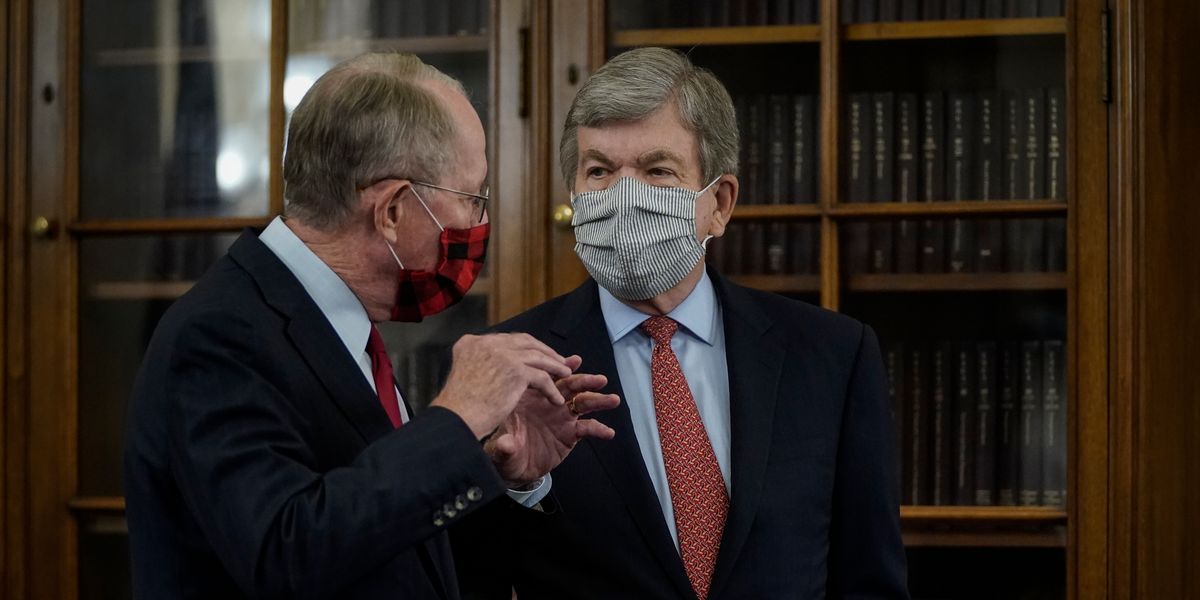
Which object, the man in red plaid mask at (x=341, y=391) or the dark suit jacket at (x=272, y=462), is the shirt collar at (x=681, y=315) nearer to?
the man in red plaid mask at (x=341, y=391)

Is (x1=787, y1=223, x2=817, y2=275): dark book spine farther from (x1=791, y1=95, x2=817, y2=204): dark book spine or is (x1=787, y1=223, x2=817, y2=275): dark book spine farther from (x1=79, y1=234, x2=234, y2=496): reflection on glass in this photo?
(x1=79, y1=234, x2=234, y2=496): reflection on glass

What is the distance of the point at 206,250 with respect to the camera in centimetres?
284

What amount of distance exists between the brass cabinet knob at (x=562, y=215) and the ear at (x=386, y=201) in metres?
1.17

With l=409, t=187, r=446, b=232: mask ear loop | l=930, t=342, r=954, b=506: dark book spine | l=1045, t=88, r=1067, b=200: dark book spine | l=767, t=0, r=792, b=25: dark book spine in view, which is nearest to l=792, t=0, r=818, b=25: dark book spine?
l=767, t=0, r=792, b=25: dark book spine

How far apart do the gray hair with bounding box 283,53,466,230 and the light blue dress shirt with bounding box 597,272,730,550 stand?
0.52 metres

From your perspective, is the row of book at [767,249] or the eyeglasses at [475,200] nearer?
the eyeglasses at [475,200]

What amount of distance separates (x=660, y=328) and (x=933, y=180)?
0.94 metres

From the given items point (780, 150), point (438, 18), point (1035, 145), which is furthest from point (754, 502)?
point (438, 18)

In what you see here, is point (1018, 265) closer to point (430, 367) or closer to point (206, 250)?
point (430, 367)

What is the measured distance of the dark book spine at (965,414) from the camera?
8.69 ft

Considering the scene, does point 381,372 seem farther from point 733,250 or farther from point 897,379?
point 897,379

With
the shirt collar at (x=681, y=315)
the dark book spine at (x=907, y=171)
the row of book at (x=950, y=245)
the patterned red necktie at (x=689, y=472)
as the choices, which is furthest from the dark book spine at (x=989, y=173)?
the patterned red necktie at (x=689, y=472)

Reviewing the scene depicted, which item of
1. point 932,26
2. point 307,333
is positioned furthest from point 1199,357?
point 307,333

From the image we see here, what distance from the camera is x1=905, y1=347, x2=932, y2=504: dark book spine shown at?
2656 millimetres
